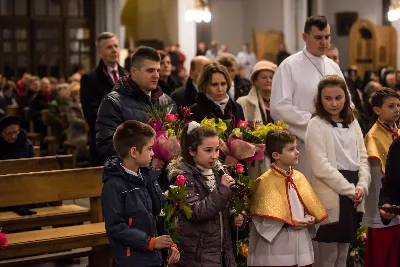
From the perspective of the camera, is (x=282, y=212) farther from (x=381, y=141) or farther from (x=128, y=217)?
(x=381, y=141)

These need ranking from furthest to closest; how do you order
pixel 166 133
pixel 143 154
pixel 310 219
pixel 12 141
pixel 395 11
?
pixel 395 11 < pixel 12 141 < pixel 310 219 < pixel 166 133 < pixel 143 154

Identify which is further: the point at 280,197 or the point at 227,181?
the point at 280,197

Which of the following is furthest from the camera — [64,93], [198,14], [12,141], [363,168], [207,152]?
[198,14]

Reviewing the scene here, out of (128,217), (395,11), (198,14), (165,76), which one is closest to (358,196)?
(128,217)

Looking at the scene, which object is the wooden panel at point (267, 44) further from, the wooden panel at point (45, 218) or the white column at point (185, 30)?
the wooden panel at point (45, 218)

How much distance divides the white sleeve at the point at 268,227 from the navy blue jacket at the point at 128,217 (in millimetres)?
1005

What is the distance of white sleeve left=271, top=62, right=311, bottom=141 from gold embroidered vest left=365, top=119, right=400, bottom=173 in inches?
20.3

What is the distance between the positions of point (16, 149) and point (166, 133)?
4.08 meters

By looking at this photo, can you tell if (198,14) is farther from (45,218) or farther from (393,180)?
(393,180)

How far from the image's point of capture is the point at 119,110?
5766 millimetres

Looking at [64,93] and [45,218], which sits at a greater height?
[64,93]

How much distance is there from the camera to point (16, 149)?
29.6 ft

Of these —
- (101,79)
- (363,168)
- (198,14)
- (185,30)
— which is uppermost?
(198,14)

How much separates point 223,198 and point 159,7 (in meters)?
22.4
